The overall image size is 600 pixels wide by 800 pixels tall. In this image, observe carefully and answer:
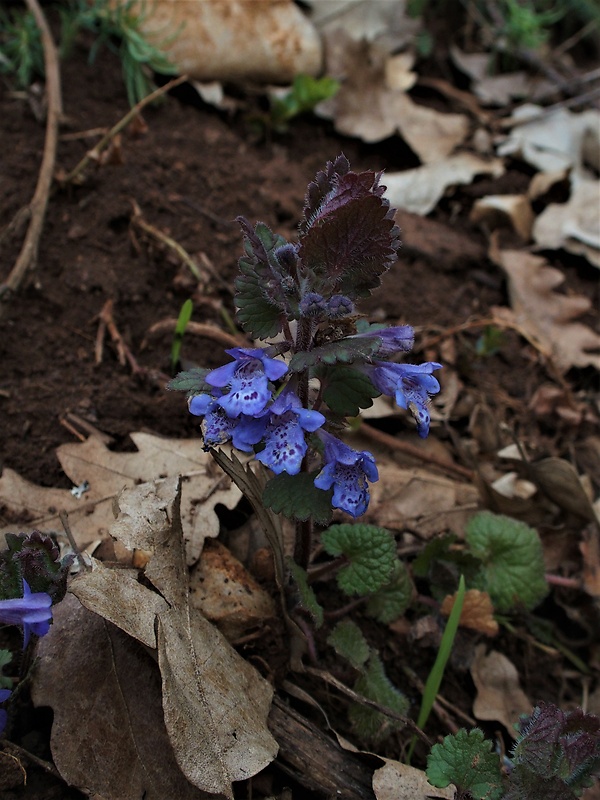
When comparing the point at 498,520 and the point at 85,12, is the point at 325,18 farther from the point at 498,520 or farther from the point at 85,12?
the point at 498,520

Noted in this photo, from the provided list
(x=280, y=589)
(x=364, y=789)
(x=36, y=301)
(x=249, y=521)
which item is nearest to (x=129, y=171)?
(x=36, y=301)

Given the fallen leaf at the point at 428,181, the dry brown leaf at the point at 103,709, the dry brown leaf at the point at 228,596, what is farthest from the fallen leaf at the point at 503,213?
the dry brown leaf at the point at 103,709

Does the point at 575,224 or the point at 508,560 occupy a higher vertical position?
the point at 575,224

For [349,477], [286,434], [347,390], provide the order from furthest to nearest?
[347,390], [349,477], [286,434]

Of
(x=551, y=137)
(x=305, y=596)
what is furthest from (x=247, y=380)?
(x=551, y=137)

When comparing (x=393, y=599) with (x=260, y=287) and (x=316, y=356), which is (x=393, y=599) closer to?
(x=316, y=356)

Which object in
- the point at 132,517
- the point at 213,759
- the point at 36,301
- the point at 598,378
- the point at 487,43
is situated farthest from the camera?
the point at 487,43

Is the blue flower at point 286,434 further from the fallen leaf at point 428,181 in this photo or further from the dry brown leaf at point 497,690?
the fallen leaf at point 428,181
